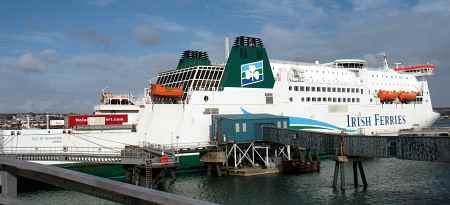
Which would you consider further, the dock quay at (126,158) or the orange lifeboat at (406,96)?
the orange lifeboat at (406,96)

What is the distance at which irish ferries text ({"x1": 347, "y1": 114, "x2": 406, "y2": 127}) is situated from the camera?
143 ft

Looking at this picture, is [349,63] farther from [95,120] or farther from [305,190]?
[95,120]

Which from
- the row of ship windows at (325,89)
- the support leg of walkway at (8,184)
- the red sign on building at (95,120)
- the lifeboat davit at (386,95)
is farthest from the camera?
the lifeboat davit at (386,95)

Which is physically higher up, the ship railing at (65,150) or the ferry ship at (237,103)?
the ferry ship at (237,103)

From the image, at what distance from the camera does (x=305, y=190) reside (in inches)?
969

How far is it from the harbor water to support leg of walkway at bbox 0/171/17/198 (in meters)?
19.2

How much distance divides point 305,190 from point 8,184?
22.8m

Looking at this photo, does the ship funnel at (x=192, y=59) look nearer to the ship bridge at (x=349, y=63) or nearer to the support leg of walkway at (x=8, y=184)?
the ship bridge at (x=349, y=63)

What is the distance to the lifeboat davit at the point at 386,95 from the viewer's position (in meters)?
47.9

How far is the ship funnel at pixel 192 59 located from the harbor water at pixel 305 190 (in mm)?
12221

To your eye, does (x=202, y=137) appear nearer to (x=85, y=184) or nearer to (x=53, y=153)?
(x=53, y=153)

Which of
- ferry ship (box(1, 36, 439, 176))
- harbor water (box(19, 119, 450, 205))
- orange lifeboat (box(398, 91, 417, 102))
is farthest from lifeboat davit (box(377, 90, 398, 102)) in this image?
harbor water (box(19, 119, 450, 205))

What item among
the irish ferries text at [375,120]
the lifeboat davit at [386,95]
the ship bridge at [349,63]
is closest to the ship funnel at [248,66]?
the irish ferries text at [375,120]

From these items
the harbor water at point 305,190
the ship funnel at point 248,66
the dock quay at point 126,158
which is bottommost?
the harbor water at point 305,190
